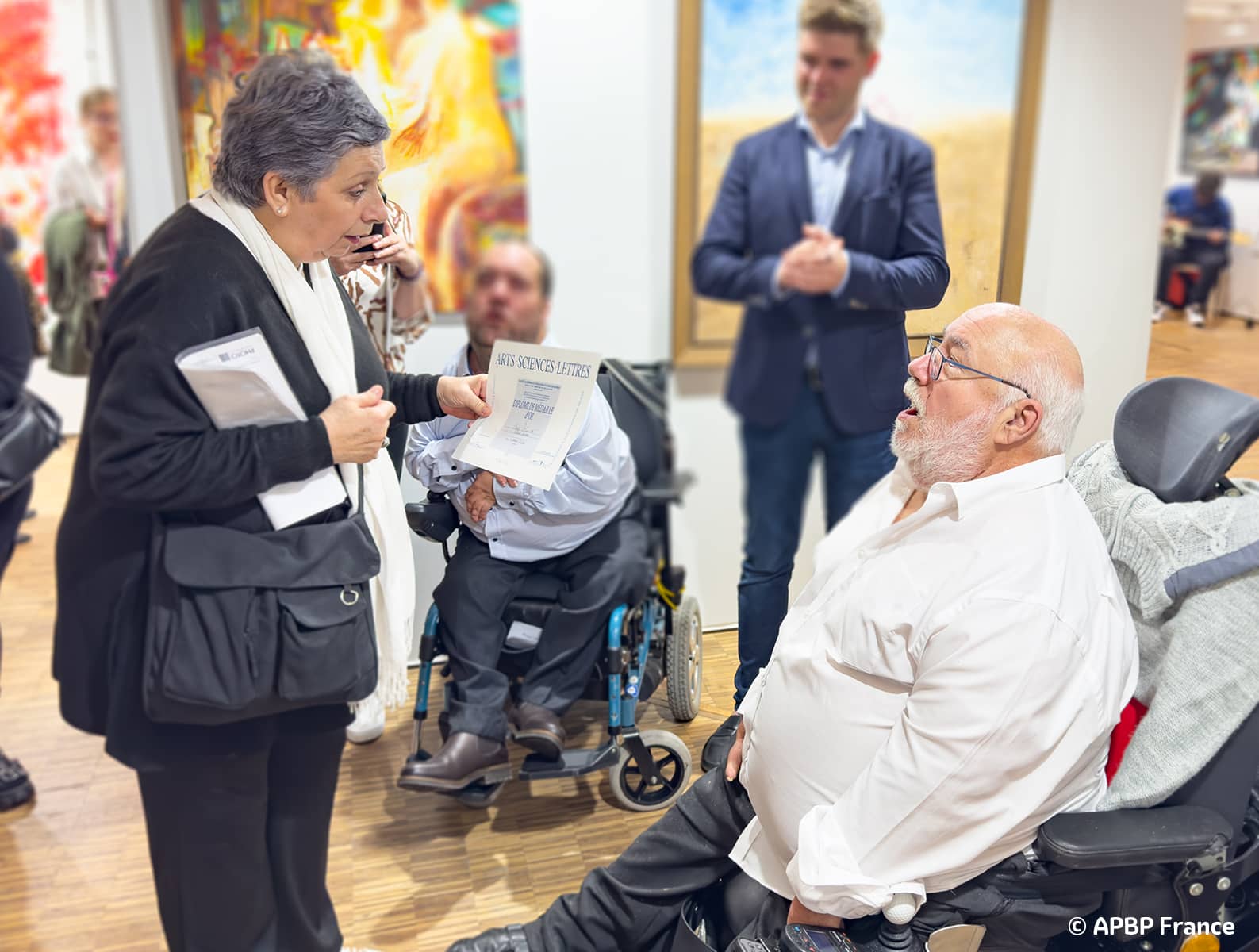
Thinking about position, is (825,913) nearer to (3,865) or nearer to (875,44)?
(875,44)

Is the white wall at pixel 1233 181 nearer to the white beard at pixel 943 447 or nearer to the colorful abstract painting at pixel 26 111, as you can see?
the white beard at pixel 943 447

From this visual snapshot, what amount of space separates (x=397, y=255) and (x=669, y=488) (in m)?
0.63

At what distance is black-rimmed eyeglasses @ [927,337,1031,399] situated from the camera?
138 centimetres

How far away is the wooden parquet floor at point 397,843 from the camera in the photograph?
1834 millimetres

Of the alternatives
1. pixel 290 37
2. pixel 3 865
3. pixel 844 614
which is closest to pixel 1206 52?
pixel 844 614

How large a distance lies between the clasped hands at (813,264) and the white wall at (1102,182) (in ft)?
1.42

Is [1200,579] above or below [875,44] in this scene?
below

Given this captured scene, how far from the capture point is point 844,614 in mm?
1382

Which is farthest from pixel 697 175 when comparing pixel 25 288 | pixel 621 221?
pixel 25 288

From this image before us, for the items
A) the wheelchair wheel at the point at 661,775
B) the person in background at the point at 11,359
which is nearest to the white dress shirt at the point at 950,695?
the wheelchair wheel at the point at 661,775

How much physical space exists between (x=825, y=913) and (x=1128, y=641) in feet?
1.94

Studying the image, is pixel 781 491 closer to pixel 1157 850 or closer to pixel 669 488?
pixel 669 488

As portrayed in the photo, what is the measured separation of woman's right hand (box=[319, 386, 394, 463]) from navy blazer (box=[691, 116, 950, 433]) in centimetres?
51

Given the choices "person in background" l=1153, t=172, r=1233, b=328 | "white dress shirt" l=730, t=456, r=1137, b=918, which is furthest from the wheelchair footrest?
"person in background" l=1153, t=172, r=1233, b=328
